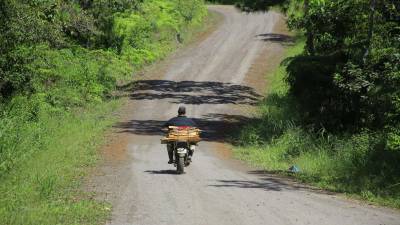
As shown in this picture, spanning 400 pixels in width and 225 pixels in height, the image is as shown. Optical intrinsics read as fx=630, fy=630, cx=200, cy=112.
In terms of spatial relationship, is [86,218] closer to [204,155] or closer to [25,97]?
[204,155]

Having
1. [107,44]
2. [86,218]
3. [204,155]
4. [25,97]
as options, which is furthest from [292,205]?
[107,44]

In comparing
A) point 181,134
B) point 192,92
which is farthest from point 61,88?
point 181,134

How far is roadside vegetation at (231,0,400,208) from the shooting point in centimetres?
1614

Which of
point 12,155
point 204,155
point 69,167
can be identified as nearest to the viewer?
point 12,155

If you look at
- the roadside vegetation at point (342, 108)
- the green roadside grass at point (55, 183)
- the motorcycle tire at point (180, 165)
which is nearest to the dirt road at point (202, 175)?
the motorcycle tire at point (180, 165)

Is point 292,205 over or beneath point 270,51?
over

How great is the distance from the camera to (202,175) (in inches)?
611

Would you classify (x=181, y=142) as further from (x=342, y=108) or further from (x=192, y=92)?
(x=192, y=92)

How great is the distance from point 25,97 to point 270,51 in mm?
26808

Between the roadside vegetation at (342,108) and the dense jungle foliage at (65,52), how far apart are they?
7492 millimetres

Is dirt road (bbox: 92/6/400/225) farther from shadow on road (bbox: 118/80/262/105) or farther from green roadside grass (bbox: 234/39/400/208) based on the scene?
green roadside grass (bbox: 234/39/400/208)

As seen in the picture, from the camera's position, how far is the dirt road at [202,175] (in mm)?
10414

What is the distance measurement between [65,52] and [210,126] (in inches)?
396

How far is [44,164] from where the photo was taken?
48.4 feet
